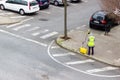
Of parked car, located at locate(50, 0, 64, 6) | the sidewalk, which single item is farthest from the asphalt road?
parked car, located at locate(50, 0, 64, 6)

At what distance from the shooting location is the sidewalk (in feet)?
71.7

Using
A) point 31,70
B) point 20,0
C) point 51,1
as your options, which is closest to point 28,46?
point 31,70

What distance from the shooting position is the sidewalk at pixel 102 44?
2186 cm

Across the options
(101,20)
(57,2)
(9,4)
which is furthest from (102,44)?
(57,2)

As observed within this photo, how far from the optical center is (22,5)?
104 feet

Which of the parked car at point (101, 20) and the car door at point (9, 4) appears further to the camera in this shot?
the car door at point (9, 4)

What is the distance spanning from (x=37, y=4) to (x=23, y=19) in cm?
308

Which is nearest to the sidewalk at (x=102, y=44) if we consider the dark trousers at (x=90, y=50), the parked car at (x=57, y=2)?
the dark trousers at (x=90, y=50)

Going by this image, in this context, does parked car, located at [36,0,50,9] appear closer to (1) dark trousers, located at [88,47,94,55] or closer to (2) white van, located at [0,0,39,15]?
(2) white van, located at [0,0,39,15]

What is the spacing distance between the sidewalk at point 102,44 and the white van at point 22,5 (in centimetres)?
640

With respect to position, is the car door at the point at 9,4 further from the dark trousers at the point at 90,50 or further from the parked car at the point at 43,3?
the dark trousers at the point at 90,50

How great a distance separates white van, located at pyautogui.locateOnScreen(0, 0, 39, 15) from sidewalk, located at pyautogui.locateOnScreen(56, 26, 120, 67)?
21.0 ft

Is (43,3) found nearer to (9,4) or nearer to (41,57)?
(9,4)

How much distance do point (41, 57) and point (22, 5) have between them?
38.6 ft
